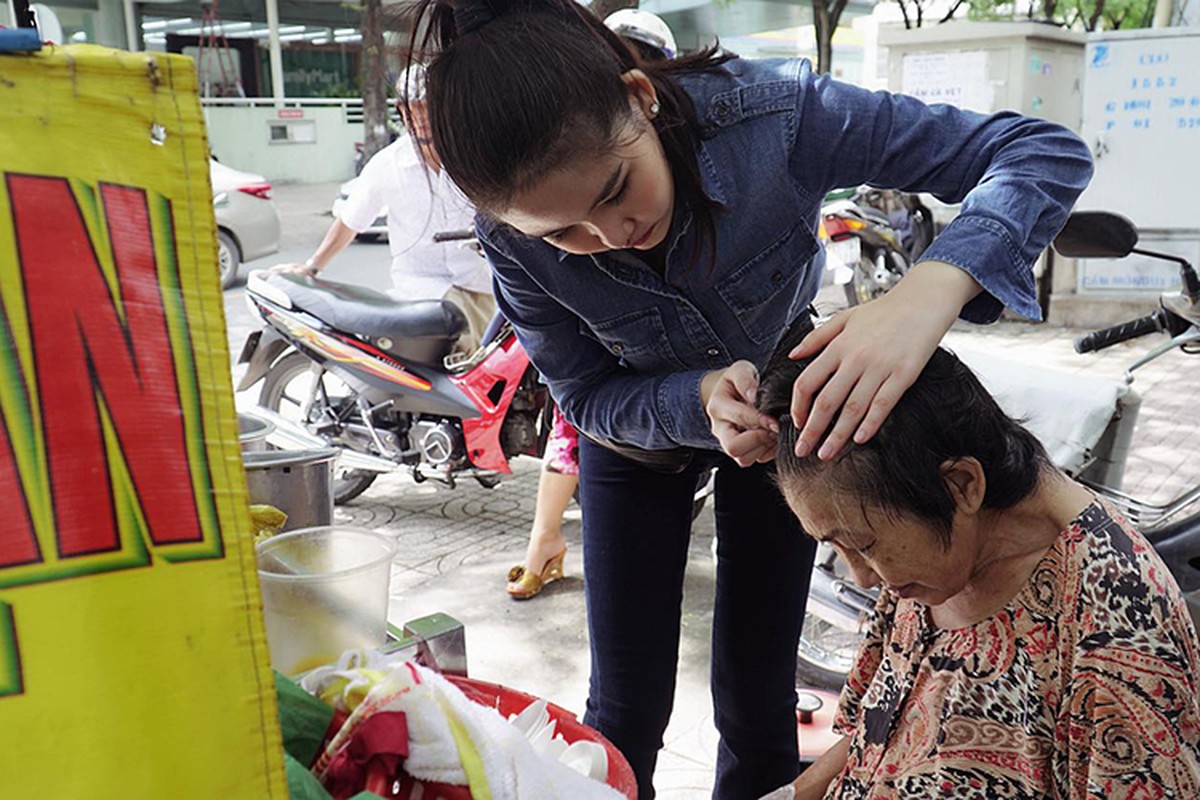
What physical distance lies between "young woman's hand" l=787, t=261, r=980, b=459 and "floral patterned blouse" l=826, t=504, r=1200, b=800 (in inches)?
12.7

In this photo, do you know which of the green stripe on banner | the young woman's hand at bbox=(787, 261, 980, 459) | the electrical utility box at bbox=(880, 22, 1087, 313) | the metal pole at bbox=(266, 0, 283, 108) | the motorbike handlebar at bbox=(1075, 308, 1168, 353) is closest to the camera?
the green stripe on banner

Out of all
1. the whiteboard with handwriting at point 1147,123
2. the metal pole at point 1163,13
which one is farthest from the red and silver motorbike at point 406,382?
the metal pole at point 1163,13

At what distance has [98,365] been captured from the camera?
29.2 inches

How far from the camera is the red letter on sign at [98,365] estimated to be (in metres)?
0.72

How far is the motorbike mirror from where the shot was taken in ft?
6.16

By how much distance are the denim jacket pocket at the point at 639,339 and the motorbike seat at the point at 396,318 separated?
8.06 feet

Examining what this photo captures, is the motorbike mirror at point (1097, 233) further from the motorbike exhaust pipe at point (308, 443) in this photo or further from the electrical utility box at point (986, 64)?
the electrical utility box at point (986, 64)

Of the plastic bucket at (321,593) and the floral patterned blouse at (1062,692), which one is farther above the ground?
the plastic bucket at (321,593)

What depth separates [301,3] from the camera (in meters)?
19.3

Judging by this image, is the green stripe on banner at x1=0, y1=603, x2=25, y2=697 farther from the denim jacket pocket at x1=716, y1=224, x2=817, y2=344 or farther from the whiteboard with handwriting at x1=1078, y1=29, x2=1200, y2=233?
the whiteboard with handwriting at x1=1078, y1=29, x2=1200, y2=233

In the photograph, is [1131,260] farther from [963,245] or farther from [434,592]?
[963,245]

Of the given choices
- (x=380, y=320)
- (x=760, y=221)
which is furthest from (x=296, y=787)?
(x=380, y=320)

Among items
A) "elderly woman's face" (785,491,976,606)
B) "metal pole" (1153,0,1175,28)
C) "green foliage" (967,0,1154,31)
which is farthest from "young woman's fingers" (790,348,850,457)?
"green foliage" (967,0,1154,31)

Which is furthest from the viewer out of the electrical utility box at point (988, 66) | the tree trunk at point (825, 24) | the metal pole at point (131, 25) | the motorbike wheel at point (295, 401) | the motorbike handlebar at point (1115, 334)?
the metal pole at point (131, 25)
